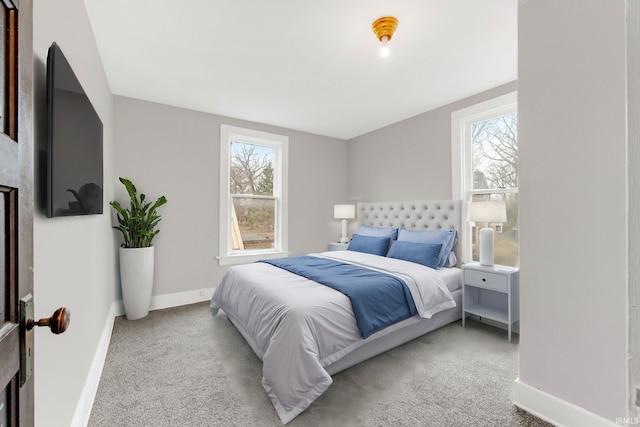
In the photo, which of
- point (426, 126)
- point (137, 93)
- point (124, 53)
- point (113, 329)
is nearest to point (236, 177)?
point (137, 93)

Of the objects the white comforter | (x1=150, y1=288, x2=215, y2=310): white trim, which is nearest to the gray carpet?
the white comforter

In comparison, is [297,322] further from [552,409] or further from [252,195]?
[252,195]

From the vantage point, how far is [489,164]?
3.18 meters

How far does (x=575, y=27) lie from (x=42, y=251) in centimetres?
274

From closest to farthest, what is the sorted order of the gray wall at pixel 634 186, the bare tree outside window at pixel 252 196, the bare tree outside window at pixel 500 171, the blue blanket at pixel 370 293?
the gray wall at pixel 634 186 < the blue blanket at pixel 370 293 < the bare tree outside window at pixel 500 171 < the bare tree outside window at pixel 252 196

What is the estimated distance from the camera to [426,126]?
372 cm

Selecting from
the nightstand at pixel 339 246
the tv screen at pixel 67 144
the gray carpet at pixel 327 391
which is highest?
the tv screen at pixel 67 144

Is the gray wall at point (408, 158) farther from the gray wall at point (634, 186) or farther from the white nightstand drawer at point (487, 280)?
the gray wall at point (634, 186)

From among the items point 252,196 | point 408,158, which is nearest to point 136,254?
point 252,196

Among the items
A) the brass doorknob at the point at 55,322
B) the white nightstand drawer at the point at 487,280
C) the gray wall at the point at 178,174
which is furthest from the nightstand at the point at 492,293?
the gray wall at the point at 178,174

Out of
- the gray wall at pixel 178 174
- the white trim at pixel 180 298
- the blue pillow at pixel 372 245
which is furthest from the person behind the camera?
the blue pillow at pixel 372 245

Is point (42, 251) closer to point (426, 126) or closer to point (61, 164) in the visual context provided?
point (61, 164)

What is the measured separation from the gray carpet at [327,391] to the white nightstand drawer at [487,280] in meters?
0.49

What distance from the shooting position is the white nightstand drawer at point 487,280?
2.56m
